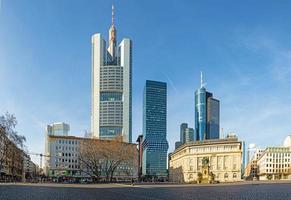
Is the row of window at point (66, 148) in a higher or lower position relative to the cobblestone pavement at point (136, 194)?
lower

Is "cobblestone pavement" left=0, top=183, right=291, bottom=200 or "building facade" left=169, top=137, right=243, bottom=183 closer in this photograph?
"cobblestone pavement" left=0, top=183, right=291, bottom=200

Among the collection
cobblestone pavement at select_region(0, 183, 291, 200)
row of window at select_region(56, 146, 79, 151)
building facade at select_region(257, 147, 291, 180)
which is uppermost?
cobblestone pavement at select_region(0, 183, 291, 200)

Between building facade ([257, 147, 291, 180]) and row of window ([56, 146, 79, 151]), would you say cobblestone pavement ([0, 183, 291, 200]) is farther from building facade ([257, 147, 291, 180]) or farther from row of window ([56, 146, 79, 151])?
building facade ([257, 147, 291, 180])

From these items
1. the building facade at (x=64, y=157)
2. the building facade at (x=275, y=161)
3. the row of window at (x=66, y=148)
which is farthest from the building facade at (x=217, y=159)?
the building facade at (x=275, y=161)

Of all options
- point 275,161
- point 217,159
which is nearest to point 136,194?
point 217,159

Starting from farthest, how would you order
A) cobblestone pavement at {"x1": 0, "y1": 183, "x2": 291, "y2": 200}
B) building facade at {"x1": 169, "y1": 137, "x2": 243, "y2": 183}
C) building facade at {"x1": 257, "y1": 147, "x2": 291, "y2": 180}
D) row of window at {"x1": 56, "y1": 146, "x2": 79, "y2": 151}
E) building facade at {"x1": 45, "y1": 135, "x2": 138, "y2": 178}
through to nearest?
building facade at {"x1": 257, "y1": 147, "x2": 291, "y2": 180} < row of window at {"x1": 56, "y1": 146, "x2": 79, "y2": 151} < building facade at {"x1": 45, "y1": 135, "x2": 138, "y2": 178} < building facade at {"x1": 169, "y1": 137, "x2": 243, "y2": 183} < cobblestone pavement at {"x1": 0, "y1": 183, "x2": 291, "y2": 200}

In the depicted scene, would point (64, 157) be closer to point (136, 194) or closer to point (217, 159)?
point (217, 159)

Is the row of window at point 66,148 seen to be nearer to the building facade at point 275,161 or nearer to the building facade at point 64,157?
the building facade at point 64,157

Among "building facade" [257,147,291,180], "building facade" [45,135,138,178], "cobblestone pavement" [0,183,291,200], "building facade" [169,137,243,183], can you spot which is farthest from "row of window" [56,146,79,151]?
"cobblestone pavement" [0,183,291,200]

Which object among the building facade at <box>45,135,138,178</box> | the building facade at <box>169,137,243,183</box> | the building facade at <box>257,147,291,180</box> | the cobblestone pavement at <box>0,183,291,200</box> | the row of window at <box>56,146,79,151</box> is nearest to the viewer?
the cobblestone pavement at <box>0,183,291,200</box>

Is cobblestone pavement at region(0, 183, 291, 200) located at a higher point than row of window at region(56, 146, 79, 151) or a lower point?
higher

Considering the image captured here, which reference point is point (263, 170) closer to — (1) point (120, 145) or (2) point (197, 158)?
(2) point (197, 158)

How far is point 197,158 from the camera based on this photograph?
14550cm

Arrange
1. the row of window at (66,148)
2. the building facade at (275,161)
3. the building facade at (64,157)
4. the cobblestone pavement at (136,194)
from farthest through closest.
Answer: the building facade at (275,161)
the row of window at (66,148)
the building facade at (64,157)
the cobblestone pavement at (136,194)
